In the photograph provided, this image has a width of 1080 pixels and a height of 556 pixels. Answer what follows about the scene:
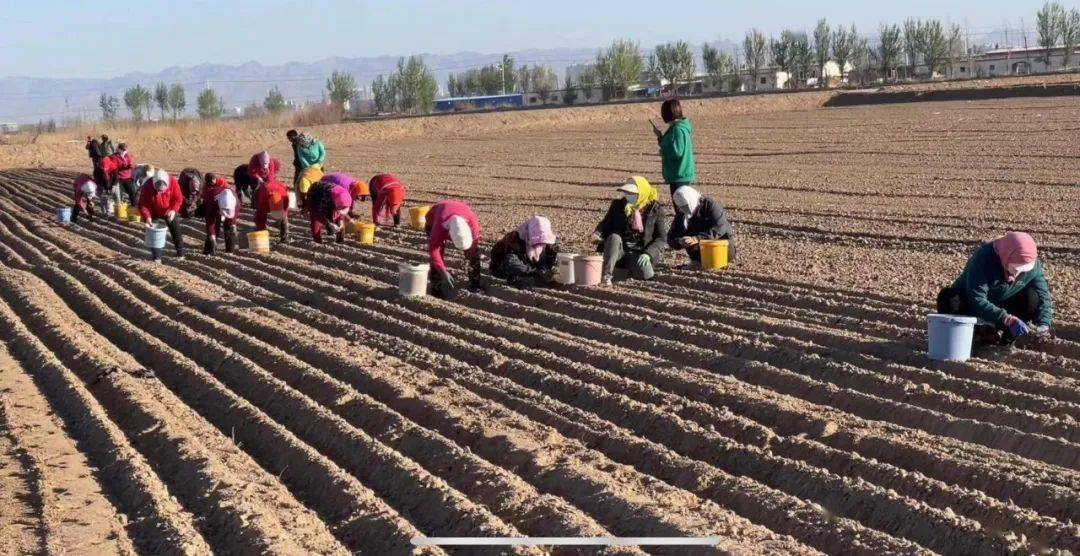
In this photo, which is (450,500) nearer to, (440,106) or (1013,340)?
(1013,340)

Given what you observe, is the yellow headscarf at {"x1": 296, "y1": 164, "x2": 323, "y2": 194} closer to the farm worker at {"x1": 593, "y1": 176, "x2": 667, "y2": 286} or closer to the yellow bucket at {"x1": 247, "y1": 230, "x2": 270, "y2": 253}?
the yellow bucket at {"x1": 247, "y1": 230, "x2": 270, "y2": 253}

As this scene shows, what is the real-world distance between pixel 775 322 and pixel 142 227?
11152mm

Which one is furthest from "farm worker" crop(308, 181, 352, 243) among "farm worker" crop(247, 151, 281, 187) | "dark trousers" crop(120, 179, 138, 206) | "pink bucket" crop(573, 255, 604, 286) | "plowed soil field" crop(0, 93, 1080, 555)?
"dark trousers" crop(120, 179, 138, 206)

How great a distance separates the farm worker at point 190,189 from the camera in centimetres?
1568

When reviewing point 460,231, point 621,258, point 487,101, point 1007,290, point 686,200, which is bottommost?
point 621,258

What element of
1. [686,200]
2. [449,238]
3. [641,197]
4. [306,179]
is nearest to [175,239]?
[306,179]

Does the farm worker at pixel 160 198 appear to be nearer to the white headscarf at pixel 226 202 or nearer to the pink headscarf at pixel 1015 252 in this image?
the white headscarf at pixel 226 202

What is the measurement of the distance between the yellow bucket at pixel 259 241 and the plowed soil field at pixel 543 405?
0.40ft

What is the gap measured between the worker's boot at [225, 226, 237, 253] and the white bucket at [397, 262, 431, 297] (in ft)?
13.7

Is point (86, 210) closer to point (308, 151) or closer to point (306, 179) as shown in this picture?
point (308, 151)

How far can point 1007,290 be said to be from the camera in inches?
283

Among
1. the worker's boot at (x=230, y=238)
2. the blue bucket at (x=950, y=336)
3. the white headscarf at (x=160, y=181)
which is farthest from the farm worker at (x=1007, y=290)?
the worker's boot at (x=230, y=238)

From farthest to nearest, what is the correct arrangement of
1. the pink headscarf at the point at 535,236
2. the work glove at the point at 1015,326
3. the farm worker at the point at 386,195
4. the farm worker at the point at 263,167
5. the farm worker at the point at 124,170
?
1. the farm worker at the point at 124,170
2. the farm worker at the point at 263,167
3. the farm worker at the point at 386,195
4. the pink headscarf at the point at 535,236
5. the work glove at the point at 1015,326

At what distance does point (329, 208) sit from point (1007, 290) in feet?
27.3
